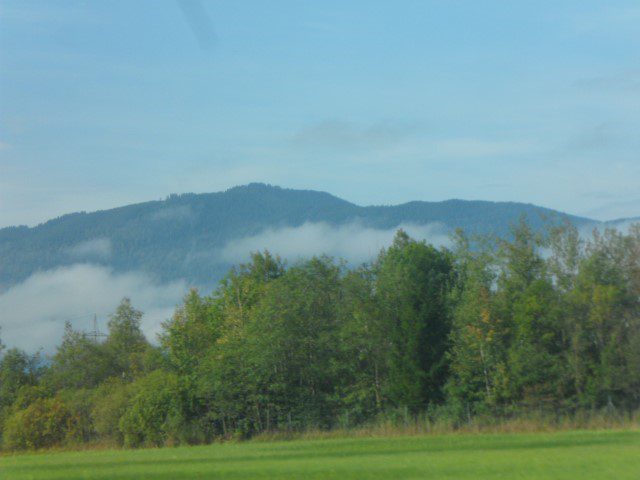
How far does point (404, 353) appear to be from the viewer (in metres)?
62.5

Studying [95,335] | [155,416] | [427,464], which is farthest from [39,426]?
[427,464]

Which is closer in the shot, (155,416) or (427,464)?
(427,464)

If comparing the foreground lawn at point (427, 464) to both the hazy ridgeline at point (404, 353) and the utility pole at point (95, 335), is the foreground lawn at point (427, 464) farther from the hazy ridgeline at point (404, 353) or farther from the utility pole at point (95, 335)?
the utility pole at point (95, 335)

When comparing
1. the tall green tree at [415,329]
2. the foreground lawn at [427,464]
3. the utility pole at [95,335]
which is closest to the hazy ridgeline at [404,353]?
the tall green tree at [415,329]

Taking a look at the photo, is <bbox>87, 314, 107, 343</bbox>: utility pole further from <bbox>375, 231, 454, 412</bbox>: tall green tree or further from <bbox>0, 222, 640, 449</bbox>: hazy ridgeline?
<bbox>375, 231, 454, 412</bbox>: tall green tree

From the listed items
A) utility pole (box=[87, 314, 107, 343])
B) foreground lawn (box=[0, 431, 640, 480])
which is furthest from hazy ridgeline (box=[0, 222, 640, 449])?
utility pole (box=[87, 314, 107, 343])

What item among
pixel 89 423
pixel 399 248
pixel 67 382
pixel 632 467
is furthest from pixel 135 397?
pixel 632 467

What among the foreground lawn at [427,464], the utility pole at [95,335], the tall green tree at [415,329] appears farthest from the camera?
the utility pole at [95,335]

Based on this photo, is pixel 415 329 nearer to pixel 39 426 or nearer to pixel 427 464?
pixel 39 426

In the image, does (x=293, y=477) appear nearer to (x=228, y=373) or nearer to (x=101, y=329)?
(x=228, y=373)

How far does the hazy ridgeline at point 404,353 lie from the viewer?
57.7 metres

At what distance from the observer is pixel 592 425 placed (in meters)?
53.6

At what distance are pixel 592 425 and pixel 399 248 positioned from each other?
155 ft

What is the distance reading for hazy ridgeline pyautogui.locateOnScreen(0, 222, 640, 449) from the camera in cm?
5769
